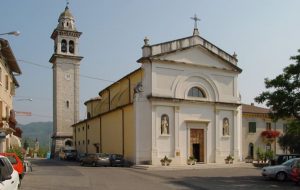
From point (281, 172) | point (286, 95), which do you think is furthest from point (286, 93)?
point (281, 172)

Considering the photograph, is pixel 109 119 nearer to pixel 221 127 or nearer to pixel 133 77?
pixel 133 77

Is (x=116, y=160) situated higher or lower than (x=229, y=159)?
higher

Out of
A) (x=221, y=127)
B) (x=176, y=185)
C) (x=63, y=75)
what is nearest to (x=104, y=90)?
(x=63, y=75)

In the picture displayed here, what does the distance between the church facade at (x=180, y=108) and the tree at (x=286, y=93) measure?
14.7 m

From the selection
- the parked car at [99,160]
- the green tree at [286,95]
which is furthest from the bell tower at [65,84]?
the green tree at [286,95]

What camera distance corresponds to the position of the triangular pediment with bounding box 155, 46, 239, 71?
39.0 meters

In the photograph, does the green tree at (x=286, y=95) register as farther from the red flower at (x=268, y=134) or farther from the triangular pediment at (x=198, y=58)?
the red flower at (x=268, y=134)

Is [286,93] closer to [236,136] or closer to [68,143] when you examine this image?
[236,136]

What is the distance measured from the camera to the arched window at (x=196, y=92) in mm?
40188

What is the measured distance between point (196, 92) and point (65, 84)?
26.9 metres

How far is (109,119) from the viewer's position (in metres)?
44.9

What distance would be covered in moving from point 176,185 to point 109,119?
25448 millimetres

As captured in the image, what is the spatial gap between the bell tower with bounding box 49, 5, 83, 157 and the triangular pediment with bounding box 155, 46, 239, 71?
2619cm

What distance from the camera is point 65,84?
61.6 m
